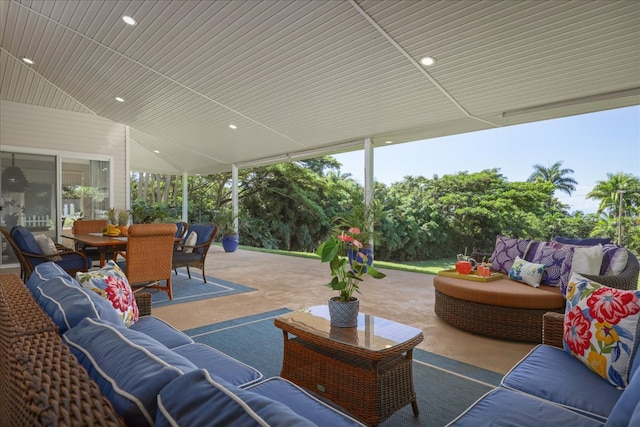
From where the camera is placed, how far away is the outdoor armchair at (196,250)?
533 centimetres

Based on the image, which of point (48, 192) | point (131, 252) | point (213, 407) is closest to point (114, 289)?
point (213, 407)

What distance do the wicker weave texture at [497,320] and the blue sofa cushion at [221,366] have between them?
2.35 meters

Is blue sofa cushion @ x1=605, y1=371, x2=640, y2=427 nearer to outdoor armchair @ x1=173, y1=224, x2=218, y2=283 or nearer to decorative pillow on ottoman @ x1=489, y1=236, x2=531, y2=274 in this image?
decorative pillow on ottoman @ x1=489, y1=236, x2=531, y2=274

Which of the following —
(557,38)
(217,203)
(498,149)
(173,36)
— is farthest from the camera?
(498,149)

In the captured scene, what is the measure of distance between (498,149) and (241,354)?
59.9 ft

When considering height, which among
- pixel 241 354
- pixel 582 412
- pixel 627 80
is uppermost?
pixel 627 80

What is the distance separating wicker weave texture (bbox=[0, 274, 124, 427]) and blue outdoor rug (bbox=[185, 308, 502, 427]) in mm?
1629

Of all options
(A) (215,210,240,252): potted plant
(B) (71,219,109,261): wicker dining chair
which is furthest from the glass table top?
(A) (215,210,240,252): potted plant

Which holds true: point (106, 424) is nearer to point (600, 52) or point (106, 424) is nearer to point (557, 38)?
point (557, 38)

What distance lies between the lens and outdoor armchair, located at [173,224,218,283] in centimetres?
533

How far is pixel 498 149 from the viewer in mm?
18109

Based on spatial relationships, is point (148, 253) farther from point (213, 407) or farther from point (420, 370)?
Answer: point (213, 407)

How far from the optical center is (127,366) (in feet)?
2.89

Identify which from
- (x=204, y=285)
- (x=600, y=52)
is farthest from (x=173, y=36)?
(x=600, y=52)
